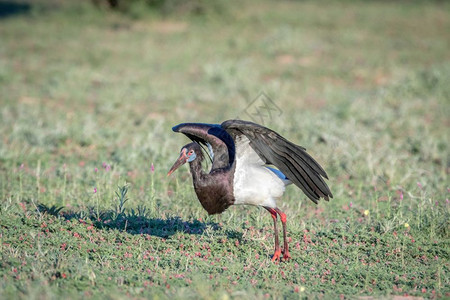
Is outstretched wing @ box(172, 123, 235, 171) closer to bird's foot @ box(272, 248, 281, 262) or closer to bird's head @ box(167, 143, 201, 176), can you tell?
bird's head @ box(167, 143, 201, 176)

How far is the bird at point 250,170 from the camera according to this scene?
464cm

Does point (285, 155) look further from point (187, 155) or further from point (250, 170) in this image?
point (187, 155)

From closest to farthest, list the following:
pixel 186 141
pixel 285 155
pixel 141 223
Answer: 1. pixel 285 155
2. pixel 141 223
3. pixel 186 141

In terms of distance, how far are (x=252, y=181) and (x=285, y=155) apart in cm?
41

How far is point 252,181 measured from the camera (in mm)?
4949

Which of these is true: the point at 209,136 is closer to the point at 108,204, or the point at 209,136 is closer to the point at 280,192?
the point at 280,192

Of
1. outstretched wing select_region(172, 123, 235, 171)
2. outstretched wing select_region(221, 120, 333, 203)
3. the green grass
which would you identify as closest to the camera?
the green grass

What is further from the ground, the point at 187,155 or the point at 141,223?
the point at 187,155

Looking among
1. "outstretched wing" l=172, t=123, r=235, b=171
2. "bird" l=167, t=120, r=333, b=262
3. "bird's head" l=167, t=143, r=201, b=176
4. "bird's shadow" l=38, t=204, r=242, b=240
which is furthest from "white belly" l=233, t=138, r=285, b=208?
"bird's shadow" l=38, t=204, r=242, b=240

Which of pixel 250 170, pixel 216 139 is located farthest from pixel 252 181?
pixel 216 139

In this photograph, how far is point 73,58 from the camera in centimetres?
1255

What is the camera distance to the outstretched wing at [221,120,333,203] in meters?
4.56

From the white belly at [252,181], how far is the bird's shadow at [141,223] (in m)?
0.48

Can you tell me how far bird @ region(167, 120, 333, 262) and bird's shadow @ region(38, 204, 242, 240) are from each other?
475 millimetres
